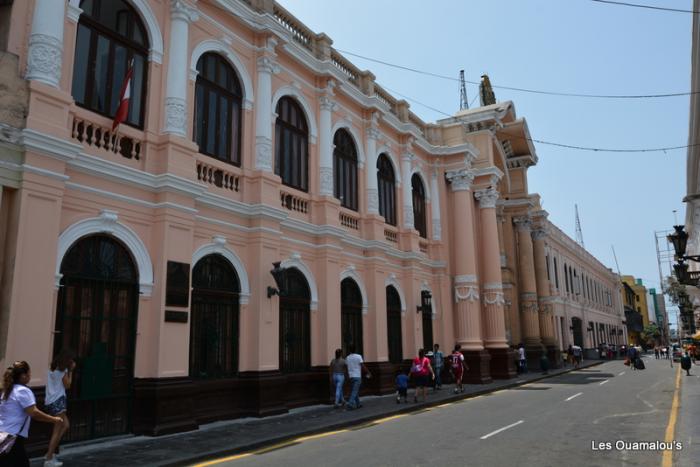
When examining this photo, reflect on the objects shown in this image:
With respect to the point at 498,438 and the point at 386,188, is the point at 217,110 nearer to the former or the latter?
the point at 386,188

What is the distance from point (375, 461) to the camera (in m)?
8.01

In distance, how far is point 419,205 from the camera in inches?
935

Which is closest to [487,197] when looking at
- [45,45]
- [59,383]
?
[45,45]

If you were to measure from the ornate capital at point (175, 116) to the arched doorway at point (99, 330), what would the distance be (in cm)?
277

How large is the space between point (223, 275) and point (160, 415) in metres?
3.79

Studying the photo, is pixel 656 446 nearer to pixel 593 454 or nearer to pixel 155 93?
pixel 593 454

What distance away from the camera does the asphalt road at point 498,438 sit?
8.02m

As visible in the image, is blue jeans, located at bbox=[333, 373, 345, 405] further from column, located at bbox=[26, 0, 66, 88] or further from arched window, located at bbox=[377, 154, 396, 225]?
column, located at bbox=[26, 0, 66, 88]

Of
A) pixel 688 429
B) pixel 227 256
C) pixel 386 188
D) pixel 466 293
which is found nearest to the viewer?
pixel 688 429

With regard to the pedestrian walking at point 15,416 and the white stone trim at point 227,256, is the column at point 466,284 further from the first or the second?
the pedestrian walking at point 15,416

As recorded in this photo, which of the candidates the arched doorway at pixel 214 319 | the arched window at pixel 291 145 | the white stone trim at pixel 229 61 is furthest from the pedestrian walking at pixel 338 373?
the white stone trim at pixel 229 61

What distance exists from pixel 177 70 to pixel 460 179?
15.5 metres

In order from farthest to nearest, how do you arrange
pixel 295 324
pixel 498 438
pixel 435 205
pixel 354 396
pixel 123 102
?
pixel 435 205
pixel 295 324
pixel 354 396
pixel 123 102
pixel 498 438

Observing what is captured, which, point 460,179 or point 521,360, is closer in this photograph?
point 460,179
